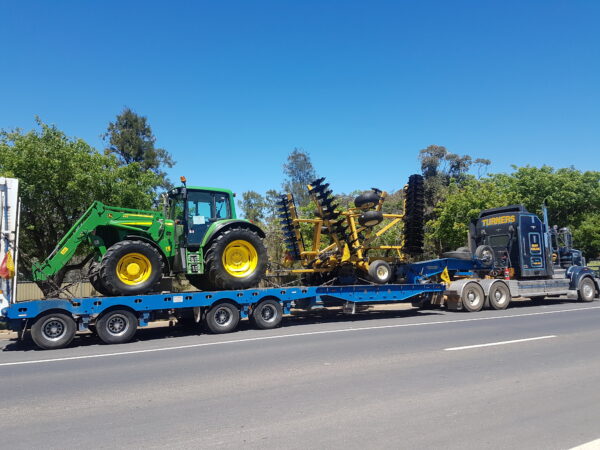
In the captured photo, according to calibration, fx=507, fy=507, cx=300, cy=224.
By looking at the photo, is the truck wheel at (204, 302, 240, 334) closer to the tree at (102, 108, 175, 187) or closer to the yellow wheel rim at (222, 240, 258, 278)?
the yellow wheel rim at (222, 240, 258, 278)

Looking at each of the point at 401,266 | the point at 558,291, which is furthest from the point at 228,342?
the point at 558,291

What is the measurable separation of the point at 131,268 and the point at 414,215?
28.6 ft

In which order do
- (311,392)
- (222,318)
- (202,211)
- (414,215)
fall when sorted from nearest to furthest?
1. (311,392)
2. (222,318)
3. (202,211)
4. (414,215)

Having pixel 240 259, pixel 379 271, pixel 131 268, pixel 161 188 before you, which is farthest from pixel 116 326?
pixel 161 188

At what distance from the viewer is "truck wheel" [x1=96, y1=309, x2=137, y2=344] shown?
422 inches

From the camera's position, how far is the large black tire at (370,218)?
1476cm

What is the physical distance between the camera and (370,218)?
14766 mm

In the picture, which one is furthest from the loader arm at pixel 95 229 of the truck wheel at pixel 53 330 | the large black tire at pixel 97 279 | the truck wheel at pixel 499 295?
the truck wheel at pixel 499 295

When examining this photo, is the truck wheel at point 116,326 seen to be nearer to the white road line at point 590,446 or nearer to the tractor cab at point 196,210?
the tractor cab at point 196,210

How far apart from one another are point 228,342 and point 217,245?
2.47 m

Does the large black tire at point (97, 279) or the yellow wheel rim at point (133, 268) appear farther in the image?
the yellow wheel rim at point (133, 268)

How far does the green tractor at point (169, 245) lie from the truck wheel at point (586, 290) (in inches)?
520

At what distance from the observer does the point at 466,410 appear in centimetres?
558

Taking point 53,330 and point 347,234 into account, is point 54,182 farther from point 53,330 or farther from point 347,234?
point 347,234
